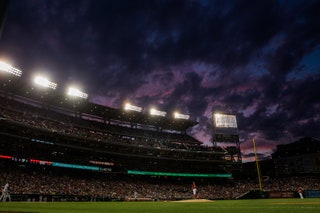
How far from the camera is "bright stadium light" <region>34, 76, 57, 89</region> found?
4084 cm

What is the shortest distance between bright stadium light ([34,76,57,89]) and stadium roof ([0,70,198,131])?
39.8 inches

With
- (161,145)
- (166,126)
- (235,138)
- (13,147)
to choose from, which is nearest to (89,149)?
(13,147)

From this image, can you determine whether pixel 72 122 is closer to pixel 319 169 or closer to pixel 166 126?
pixel 166 126

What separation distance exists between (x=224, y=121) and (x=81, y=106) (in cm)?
3520

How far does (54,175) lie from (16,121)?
37.7ft

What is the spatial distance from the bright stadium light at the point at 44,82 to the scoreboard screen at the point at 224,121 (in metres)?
38.1

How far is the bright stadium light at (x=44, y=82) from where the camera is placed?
4084 centimetres

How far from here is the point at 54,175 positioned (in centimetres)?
3994

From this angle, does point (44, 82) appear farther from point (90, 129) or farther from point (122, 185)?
point (122, 185)

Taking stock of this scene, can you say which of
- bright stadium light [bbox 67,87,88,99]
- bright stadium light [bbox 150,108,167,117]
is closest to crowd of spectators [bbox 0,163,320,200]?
bright stadium light [bbox 67,87,88,99]

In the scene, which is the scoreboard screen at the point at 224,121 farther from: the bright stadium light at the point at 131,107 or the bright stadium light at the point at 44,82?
the bright stadium light at the point at 44,82

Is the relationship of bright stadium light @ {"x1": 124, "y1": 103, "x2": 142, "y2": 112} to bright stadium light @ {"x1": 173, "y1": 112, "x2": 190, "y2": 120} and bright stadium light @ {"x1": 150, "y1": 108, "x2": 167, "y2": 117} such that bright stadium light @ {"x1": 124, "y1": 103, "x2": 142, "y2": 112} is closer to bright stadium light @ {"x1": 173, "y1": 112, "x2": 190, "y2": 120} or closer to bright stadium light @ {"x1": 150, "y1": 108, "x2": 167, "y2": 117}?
bright stadium light @ {"x1": 150, "y1": 108, "x2": 167, "y2": 117}

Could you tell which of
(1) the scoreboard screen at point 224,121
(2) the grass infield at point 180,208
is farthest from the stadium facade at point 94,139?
(2) the grass infield at point 180,208

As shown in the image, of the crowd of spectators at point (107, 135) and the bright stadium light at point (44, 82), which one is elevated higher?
the bright stadium light at point (44, 82)
